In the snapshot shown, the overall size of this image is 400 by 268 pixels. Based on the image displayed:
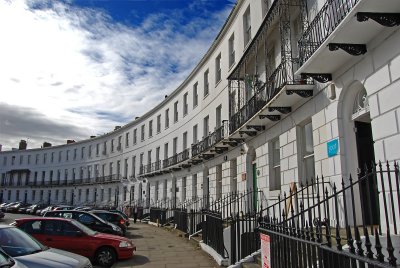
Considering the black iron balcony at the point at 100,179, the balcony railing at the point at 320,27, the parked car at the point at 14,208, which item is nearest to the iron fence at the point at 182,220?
the balcony railing at the point at 320,27

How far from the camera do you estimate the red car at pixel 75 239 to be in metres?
11.4

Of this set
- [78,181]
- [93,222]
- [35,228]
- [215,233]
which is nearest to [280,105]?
[215,233]

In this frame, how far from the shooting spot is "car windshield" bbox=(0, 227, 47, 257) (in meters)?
7.13

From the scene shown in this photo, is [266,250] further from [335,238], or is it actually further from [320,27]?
[320,27]

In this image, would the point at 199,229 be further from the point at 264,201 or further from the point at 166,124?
the point at 166,124

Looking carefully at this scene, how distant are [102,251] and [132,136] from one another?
113 feet

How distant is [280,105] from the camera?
40.1 feet

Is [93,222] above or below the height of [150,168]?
below

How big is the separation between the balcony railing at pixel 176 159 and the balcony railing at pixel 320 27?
1807 centimetres

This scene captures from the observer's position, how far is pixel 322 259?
431 cm

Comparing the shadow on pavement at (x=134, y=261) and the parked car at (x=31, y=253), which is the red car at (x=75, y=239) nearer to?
the shadow on pavement at (x=134, y=261)

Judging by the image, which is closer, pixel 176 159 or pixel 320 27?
pixel 320 27

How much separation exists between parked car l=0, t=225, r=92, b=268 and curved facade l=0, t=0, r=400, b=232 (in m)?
6.50

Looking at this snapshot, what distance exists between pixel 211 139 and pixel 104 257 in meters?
12.0
